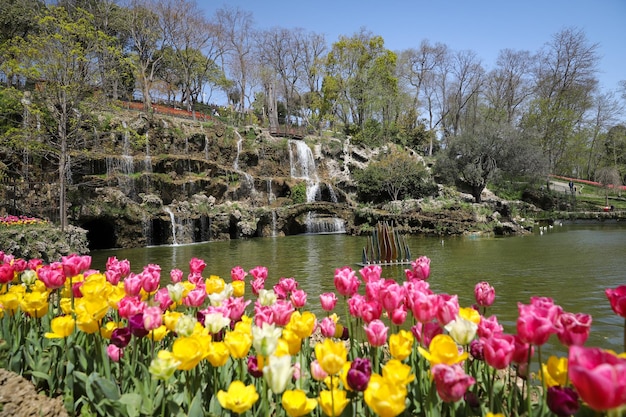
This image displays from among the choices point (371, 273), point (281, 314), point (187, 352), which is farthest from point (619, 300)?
point (187, 352)

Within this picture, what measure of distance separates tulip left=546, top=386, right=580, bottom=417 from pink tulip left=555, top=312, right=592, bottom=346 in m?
0.17

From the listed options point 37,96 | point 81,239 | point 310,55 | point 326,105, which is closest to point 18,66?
point 37,96

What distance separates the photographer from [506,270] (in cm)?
988

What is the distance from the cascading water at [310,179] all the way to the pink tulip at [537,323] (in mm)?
24498

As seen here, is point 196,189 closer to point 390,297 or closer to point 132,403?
point 132,403

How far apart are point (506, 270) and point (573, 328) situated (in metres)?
9.46

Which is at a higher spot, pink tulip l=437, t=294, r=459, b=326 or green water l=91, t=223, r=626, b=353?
pink tulip l=437, t=294, r=459, b=326

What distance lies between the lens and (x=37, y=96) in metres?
17.0

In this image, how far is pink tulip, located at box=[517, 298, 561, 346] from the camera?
4.53ft

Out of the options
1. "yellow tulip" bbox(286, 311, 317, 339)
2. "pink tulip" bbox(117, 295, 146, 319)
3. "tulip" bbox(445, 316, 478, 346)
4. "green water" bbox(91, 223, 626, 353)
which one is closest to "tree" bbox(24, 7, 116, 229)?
"green water" bbox(91, 223, 626, 353)

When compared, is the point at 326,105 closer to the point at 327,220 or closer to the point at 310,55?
the point at 310,55

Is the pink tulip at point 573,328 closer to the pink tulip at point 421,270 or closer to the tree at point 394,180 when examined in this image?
the pink tulip at point 421,270

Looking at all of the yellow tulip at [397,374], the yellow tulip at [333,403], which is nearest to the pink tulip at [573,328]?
the yellow tulip at [397,374]

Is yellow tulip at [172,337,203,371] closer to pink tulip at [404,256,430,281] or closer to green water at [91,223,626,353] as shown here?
pink tulip at [404,256,430,281]
